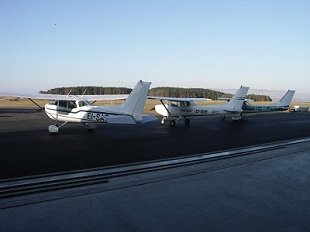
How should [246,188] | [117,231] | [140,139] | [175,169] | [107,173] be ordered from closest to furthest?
1. [117,231]
2. [246,188]
3. [107,173]
4. [175,169]
5. [140,139]

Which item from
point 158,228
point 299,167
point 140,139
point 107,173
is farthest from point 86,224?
point 140,139

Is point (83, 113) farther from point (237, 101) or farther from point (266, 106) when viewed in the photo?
point (266, 106)

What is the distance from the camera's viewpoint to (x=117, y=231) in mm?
4289

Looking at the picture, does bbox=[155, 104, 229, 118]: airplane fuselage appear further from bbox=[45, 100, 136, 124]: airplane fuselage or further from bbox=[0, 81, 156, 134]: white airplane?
bbox=[45, 100, 136, 124]: airplane fuselage

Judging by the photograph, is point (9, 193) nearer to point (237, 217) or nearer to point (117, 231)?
point (117, 231)

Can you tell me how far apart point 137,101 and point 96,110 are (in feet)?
7.82

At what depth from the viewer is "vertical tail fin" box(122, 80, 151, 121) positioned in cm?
1466

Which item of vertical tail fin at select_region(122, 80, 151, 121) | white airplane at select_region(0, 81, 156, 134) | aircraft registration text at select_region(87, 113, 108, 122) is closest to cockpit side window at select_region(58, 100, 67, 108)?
white airplane at select_region(0, 81, 156, 134)

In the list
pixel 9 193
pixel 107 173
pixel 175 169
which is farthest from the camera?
pixel 175 169

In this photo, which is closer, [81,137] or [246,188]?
[246,188]

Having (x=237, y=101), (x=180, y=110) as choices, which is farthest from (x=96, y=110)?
(x=237, y=101)

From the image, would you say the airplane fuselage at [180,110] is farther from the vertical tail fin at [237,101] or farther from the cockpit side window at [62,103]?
the cockpit side window at [62,103]

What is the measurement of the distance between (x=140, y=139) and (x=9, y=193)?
28.1ft

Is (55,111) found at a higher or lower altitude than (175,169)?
higher
